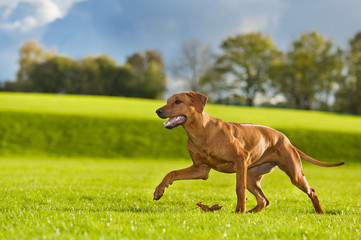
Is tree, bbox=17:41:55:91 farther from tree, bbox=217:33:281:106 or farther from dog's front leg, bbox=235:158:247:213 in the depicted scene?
dog's front leg, bbox=235:158:247:213

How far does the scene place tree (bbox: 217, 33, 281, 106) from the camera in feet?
281

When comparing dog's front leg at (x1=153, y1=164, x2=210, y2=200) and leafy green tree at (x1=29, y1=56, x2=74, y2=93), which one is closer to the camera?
dog's front leg at (x1=153, y1=164, x2=210, y2=200)

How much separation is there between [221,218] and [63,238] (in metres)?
2.91

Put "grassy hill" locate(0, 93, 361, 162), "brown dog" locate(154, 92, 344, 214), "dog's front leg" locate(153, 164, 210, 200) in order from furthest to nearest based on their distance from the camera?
"grassy hill" locate(0, 93, 361, 162), "dog's front leg" locate(153, 164, 210, 200), "brown dog" locate(154, 92, 344, 214)

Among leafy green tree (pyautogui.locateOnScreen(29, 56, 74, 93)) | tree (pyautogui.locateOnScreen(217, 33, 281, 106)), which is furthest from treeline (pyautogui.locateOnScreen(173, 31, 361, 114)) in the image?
leafy green tree (pyautogui.locateOnScreen(29, 56, 74, 93))

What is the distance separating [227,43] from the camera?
3504 inches

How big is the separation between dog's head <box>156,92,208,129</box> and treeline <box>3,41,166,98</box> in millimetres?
80237

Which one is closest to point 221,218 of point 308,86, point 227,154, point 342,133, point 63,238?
point 227,154

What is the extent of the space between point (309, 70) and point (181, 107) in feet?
270

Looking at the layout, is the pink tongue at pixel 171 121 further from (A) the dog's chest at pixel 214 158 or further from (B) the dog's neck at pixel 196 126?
(A) the dog's chest at pixel 214 158

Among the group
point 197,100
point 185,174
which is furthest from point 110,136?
point 197,100

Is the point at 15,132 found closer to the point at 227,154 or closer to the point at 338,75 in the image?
the point at 227,154

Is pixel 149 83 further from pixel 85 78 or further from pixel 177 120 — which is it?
pixel 177 120

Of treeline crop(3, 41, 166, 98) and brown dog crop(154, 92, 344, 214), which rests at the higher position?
treeline crop(3, 41, 166, 98)
